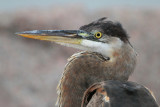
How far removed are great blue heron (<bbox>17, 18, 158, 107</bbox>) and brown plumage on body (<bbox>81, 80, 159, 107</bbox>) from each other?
182 millimetres

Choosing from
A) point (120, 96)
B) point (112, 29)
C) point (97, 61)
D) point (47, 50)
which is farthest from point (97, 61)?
point (47, 50)

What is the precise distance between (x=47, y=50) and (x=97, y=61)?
3.48m

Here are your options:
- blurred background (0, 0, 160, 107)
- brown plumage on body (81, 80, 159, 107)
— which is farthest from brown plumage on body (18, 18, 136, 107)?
blurred background (0, 0, 160, 107)

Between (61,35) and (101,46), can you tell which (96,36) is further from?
(61,35)

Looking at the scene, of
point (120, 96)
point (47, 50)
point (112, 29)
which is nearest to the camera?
point (120, 96)

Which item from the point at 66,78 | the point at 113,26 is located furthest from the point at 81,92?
the point at 113,26

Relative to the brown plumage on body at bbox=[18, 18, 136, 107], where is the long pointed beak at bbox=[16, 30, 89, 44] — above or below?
above

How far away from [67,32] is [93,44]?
0.65 feet

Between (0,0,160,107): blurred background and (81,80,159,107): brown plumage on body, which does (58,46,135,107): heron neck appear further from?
(0,0,160,107): blurred background

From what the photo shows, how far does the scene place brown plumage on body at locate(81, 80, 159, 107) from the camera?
168 cm

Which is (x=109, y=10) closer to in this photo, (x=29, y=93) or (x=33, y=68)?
(x=33, y=68)

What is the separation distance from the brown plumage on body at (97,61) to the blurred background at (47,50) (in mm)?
3040

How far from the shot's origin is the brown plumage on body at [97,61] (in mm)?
2002

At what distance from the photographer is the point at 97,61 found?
2025mm
